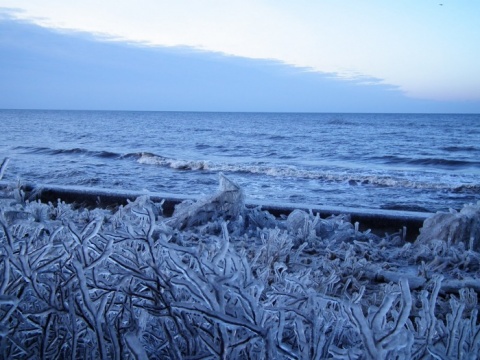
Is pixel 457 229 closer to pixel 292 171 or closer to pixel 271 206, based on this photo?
pixel 271 206

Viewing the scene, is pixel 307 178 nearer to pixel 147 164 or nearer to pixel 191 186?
pixel 191 186

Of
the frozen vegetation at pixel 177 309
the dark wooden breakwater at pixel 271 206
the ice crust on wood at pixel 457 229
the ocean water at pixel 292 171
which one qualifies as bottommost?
the ocean water at pixel 292 171

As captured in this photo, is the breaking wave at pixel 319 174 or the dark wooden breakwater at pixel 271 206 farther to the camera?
the breaking wave at pixel 319 174

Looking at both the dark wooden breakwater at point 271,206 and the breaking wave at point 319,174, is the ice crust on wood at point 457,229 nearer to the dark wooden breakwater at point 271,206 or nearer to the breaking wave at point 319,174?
the dark wooden breakwater at point 271,206

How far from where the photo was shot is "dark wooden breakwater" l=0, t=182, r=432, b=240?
14.3 ft

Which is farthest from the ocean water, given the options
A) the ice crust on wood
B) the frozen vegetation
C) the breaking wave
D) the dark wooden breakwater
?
the frozen vegetation

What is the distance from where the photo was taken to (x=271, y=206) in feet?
15.7

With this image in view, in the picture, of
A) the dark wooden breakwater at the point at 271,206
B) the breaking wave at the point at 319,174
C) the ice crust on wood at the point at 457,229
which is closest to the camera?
the ice crust on wood at the point at 457,229

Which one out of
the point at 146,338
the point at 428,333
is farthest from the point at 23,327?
the point at 428,333

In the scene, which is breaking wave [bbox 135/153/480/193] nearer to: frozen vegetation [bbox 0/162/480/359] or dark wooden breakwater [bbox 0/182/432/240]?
dark wooden breakwater [bbox 0/182/432/240]

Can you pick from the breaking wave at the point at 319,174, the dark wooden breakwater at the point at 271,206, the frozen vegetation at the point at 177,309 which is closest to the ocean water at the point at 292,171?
the breaking wave at the point at 319,174

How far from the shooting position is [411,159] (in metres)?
21.5

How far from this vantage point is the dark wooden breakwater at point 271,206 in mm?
4367

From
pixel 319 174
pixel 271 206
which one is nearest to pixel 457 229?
pixel 271 206
